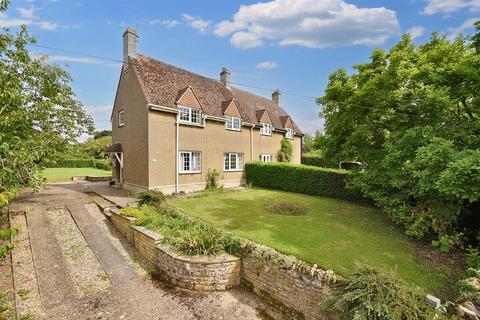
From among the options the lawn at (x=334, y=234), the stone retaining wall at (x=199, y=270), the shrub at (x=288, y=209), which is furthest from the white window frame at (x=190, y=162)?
the stone retaining wall at (x=199, y=270)

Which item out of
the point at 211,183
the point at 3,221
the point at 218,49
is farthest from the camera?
the point at 211,183

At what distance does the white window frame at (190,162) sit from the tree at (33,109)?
6438 millimetres

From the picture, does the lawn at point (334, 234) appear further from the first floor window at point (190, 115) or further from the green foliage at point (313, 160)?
the green foliage at point (313, 160)

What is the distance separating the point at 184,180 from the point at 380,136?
1289 centimetres

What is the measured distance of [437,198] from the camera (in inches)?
328

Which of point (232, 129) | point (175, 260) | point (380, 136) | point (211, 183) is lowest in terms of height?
point (175, 260)

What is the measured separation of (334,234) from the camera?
32.0 ft

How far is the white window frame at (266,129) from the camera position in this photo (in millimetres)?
24955

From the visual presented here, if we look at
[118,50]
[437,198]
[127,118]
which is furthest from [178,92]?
[437,198]

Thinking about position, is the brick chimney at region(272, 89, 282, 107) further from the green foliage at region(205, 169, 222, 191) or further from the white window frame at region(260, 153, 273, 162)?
the green foliage at region(205, 169, 222, 191)

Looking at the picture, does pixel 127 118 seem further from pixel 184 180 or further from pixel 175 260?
pixel 175 260

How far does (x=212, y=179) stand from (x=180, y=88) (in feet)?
24.6

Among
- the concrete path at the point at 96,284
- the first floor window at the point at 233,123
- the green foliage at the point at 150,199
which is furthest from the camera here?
the first floor window at the point at 233,123

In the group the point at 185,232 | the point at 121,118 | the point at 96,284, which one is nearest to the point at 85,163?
the point at 121,118
